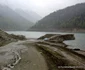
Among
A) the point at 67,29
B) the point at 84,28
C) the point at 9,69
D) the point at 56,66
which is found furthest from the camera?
the point at 67,29

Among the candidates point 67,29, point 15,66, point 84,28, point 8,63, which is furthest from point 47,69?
point 67,29

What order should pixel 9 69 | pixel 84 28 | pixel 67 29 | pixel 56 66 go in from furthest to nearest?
pixel 67 29, pixel 84 28, pixel 56 66, pixel 9 69

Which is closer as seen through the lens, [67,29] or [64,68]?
[64,68]

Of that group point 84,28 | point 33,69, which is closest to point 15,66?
point 33,69

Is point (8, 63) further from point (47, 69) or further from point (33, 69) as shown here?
point (47, 69)

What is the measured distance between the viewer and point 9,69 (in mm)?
11094

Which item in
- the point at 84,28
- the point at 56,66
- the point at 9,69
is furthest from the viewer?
the point at 84,28

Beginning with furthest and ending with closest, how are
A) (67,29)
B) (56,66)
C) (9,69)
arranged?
(67,29) → (56,66) → (9,69)

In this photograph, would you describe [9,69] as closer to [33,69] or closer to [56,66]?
[33,69]

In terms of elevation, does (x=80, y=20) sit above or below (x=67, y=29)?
above

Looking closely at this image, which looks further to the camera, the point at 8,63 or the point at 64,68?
the point at 8,63

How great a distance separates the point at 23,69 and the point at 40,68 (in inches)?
56.7

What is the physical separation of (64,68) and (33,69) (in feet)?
8.58

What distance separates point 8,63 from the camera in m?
12.5
